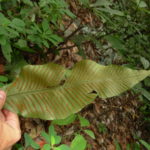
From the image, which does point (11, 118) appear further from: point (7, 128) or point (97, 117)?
point (97, 117)

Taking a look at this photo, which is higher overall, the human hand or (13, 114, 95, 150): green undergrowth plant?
the human hand

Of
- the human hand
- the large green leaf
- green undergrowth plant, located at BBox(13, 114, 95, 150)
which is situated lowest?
green undergrowth plant, located at BBox(13, 114, 95, 150)

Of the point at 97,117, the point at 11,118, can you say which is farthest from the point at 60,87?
the point at 97,117

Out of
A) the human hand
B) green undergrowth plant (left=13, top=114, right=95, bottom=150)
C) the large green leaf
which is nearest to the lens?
the human hand

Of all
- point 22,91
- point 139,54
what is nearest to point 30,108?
point 22,91

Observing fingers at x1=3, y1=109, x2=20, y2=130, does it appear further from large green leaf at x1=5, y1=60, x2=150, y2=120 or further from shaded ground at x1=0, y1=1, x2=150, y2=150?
shaded ground at x1=0, y1=1, x2=150, y2=150

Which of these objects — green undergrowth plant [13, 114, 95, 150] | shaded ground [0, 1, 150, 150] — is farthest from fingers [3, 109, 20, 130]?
shaded ground [0, 1, 150, 150]

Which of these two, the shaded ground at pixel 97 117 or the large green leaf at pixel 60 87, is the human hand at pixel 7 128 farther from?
the shaded ground at pixel 97 117

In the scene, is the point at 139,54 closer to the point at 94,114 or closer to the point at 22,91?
the point at 94,114
